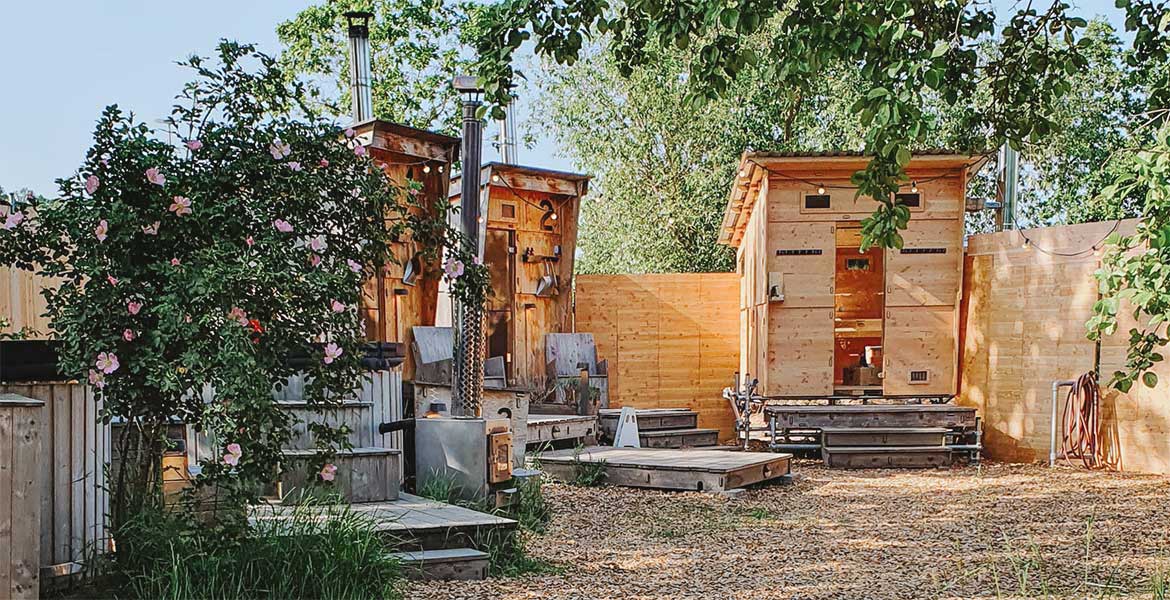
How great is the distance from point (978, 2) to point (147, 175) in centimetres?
369

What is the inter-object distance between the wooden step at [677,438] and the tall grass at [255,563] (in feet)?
24.6

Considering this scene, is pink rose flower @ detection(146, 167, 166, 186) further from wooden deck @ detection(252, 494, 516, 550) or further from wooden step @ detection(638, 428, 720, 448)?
wooden step @ detection(638, 428, 720, 448)

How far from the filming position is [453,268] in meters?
5.59

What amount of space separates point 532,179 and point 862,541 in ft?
26.3

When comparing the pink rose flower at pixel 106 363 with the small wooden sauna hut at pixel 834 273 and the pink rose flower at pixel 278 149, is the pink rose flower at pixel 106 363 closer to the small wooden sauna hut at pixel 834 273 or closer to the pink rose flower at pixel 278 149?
the pink rose flower at pixel 278 149

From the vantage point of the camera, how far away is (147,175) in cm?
438

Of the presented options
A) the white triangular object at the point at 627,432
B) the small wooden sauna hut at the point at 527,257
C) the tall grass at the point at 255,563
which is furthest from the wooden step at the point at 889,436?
the tall grass at the point at 255,563

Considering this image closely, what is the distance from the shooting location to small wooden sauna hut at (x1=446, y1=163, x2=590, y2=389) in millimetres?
13891

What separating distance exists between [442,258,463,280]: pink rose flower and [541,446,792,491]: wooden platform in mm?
4643

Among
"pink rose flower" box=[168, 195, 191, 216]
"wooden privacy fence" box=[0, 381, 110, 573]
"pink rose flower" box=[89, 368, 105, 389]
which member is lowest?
"wooden privacy fence" box=[0, 381, 110, 573]

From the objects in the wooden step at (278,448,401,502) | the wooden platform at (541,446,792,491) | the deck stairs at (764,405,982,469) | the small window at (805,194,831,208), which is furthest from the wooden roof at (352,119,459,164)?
the wooden step at (278,448,401,502)

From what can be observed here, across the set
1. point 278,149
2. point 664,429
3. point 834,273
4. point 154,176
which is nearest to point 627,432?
point 664,429

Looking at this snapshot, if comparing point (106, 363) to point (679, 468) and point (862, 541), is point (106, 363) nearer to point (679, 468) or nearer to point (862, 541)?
point (862, 541)

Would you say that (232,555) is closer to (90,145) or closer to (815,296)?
(90,145)
